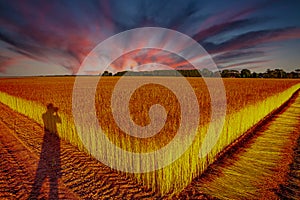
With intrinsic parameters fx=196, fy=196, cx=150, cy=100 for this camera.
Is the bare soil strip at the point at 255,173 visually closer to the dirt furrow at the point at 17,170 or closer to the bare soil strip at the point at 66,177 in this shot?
the bare soil strip at the point at 66,177

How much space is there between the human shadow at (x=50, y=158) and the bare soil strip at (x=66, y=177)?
49 mm

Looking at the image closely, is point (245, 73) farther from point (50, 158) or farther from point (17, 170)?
point (17, 170)

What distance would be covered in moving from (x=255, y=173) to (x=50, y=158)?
15.6 ft

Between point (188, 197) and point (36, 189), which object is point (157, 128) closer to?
point (188, 197)

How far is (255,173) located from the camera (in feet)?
13.4

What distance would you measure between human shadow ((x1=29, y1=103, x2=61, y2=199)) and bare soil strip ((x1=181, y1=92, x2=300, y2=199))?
259 cm

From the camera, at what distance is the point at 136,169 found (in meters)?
3.57

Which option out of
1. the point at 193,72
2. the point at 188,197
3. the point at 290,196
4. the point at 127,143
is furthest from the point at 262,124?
the point at 193,72

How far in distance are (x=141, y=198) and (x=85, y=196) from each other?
0.97m

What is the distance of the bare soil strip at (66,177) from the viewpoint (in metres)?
3.41

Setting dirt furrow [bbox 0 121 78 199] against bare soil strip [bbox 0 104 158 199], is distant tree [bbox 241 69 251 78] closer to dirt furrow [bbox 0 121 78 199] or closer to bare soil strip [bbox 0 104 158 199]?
bare soil strip [bbox 0 104 158 199]

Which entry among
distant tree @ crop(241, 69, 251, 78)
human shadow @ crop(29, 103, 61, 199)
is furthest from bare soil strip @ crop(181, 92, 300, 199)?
distant tree @ crop(241, 69, 251, 78)

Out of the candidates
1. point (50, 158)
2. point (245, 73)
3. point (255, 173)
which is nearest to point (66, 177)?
point (50, 158)

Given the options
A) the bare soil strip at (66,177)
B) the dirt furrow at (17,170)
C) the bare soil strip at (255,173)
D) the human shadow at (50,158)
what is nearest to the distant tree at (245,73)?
the bare soil strip at (255,173)
